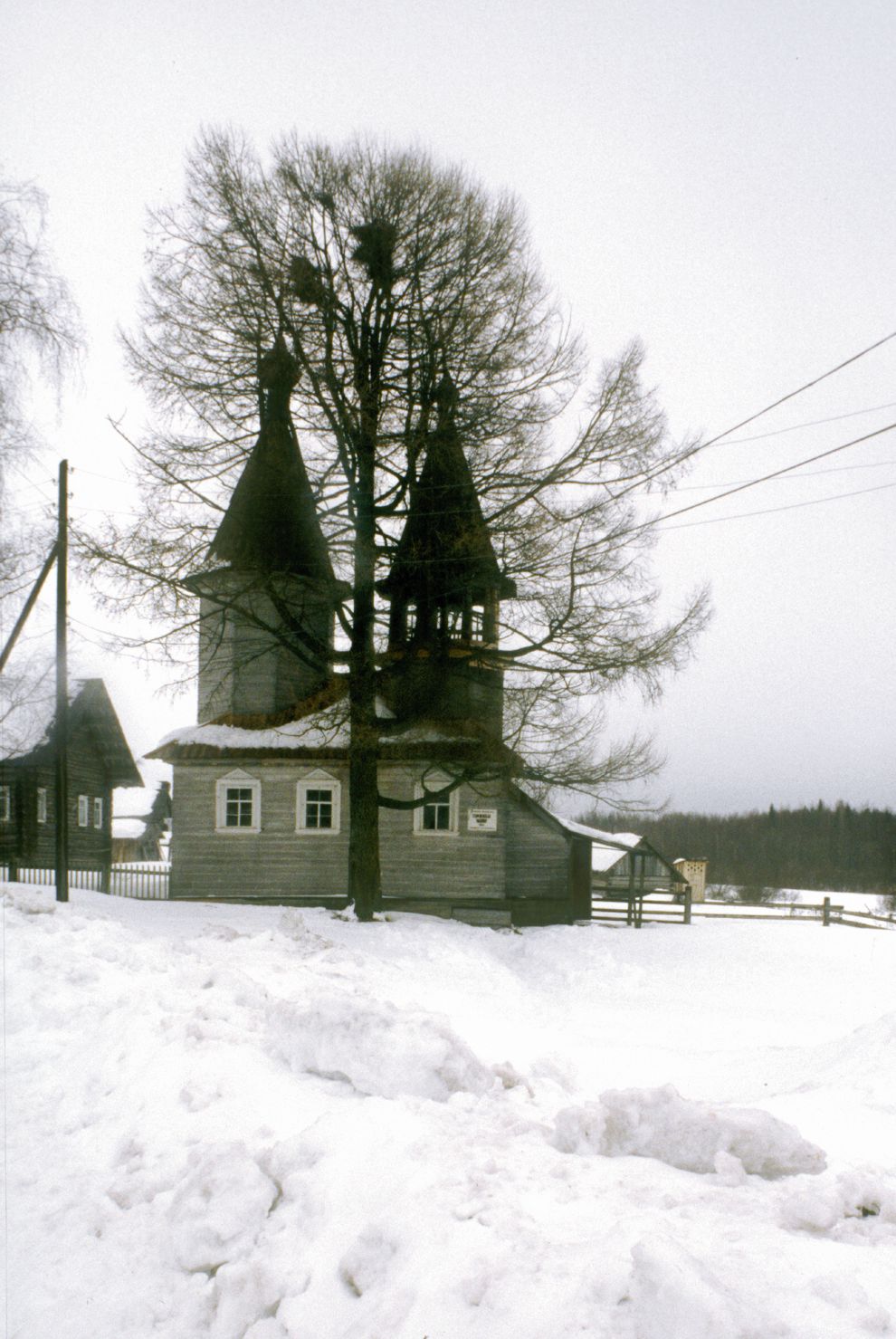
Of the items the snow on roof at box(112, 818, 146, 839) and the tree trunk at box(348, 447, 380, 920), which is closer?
the tree trunk at box(348, 447, 380, 920)

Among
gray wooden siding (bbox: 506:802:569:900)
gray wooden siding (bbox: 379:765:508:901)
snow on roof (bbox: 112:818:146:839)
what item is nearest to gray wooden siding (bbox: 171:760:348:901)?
gray wooden siding (bbox: 379:765:508:901)

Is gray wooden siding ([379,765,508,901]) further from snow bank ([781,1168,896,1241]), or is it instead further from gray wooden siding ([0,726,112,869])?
snow bank ([781,1168,896,1241])

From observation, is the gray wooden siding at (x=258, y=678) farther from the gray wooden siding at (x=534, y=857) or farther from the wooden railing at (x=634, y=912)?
the wooden railing at (x=634, y=912)

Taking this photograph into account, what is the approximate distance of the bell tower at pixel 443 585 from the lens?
1773 cm

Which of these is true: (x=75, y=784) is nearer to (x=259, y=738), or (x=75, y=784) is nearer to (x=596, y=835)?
(x=259, y=738)

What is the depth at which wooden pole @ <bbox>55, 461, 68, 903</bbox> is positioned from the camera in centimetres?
1617

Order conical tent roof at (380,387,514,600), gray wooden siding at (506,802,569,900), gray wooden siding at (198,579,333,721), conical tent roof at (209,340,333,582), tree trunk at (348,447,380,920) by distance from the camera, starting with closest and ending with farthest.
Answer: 1. conical tent roof at (380,387,514,600)
2. tree trunk at (348,447,380,920)
3. conical tent roof at (209,340,333,582)
4. gray wooden siding at (198,579,333,721)
5. gray wooden siding at (506,802,569,900)

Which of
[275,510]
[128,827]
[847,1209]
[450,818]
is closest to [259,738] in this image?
[450,818]

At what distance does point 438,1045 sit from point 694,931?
834 inches

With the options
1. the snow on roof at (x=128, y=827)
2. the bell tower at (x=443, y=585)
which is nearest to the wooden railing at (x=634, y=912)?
the bell tower at (x=443, y=585)

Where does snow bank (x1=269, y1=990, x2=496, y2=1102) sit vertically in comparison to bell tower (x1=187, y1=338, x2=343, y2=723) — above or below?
below

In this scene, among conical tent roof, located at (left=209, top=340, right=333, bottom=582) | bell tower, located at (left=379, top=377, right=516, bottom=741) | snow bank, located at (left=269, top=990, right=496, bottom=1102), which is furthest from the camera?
conical tent roof, located at (left=209, top=340, right=333, bottom=582)

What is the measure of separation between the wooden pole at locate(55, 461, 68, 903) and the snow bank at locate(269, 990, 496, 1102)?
1061cm


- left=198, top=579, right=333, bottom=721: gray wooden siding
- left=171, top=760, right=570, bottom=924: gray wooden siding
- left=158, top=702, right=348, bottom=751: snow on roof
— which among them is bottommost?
left=171, top=760, right=570, bottom=924: gray wooden siding
